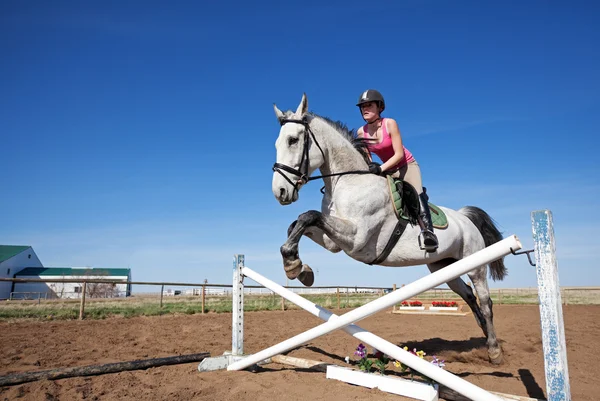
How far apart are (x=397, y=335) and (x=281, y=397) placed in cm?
604

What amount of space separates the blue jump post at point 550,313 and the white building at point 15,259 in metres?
44.2

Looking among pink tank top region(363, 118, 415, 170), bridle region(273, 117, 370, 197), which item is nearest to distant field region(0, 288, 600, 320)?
bridle region(273, 117, 370, 197)

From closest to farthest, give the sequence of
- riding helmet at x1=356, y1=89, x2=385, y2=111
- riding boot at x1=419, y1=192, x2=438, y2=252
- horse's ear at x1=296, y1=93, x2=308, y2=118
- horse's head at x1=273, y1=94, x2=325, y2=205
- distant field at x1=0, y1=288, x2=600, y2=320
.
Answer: horse's head at x1=273, y1=94, x2=325, y2=205, horse's ear at x1=296, y1=93, x2=308, y2=118, riding boot at x1=419, y1=192, x2=438, y2=252, riding helmet at x1=356, y1=89, x2=385, y2=111, distant field at x1=0, y1=288, x2=600, y2=320

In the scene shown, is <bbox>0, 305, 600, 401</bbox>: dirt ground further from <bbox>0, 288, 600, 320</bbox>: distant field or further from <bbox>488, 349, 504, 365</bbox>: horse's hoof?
<bbox>0, 288, 600, 320</bbox>: distant field

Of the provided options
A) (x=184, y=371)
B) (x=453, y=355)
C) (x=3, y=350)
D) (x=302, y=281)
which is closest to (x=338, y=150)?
(x=302, y=281)

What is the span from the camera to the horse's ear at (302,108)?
3.74 m

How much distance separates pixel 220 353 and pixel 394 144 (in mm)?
3985

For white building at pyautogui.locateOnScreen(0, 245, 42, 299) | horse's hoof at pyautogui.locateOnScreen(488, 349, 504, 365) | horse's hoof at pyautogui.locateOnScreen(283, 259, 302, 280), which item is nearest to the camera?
horse's hoof at pyautogui.locateOnScreen(283, 259, 302, 280)

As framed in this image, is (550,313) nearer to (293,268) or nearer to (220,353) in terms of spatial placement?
(293,268)

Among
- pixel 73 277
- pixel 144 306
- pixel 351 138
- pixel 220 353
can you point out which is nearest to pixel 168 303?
pixel 144 306

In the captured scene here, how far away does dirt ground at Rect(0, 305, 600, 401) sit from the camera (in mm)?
3354

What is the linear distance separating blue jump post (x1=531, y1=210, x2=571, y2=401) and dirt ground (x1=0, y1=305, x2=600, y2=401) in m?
1.44

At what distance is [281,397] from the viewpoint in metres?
3.22

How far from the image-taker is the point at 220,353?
568cm
